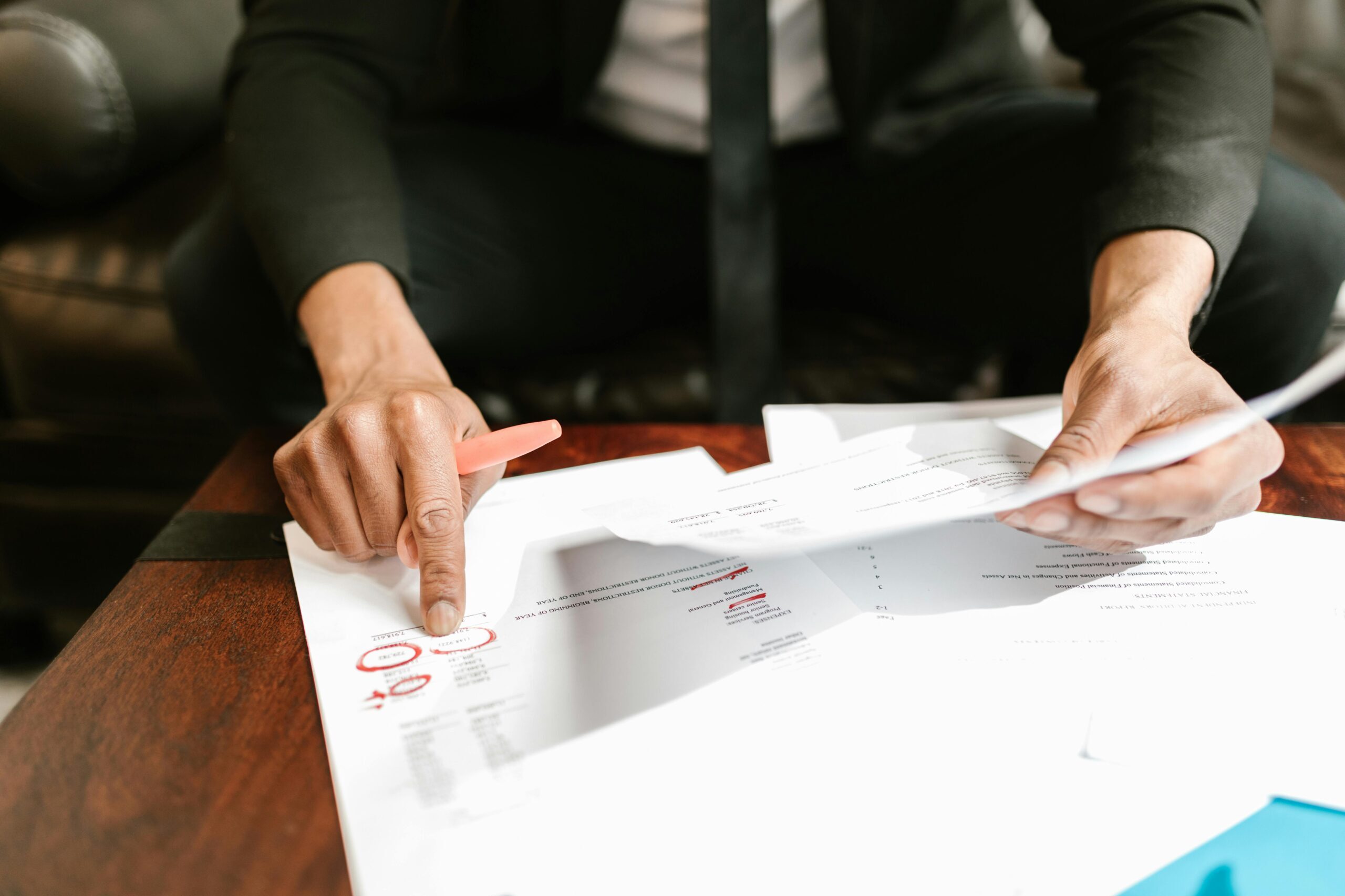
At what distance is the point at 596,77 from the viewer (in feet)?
2.82

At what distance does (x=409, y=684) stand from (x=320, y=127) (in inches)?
20.3

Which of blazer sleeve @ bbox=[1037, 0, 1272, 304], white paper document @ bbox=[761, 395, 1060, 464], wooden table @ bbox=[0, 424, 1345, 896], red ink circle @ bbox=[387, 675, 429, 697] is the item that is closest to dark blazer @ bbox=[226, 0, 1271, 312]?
blazer sleeve @ bbox=[1037, 0, 1272, 304]

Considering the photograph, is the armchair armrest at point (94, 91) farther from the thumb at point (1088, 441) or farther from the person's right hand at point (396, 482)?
the thumb at point (1088, 441)

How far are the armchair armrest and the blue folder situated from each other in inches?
46.4

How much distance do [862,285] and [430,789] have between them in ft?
2.43

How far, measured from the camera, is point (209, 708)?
347mm

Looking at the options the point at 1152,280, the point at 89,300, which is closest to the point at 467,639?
Result: the point at 1152,280

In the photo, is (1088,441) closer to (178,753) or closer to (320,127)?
(178,753)

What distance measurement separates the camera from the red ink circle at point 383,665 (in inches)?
14.3

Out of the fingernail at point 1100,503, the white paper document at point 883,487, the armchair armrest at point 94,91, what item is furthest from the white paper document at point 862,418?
the armchair armrest at point 94,91

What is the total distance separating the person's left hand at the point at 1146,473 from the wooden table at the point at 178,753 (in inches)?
4.7

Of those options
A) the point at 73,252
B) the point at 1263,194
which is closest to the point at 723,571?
the point at 1263,194

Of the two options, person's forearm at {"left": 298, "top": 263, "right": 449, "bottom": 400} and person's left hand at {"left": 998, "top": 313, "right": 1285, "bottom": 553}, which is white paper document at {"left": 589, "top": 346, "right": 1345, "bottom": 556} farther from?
person's forearm at {"left": 298, "top": 263, "right": 449, "bottom": 400}

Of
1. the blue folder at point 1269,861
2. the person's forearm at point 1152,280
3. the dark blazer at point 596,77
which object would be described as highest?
the dark blazer at point 596,77
